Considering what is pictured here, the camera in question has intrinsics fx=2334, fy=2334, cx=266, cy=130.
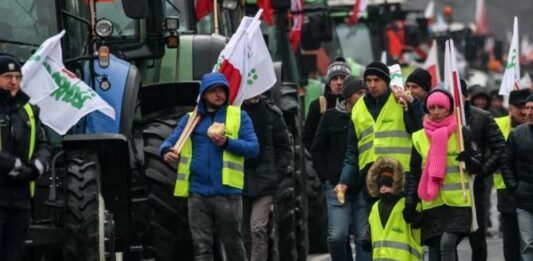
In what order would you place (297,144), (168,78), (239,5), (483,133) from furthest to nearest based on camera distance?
(239,5), (297,144), (168,78), (483,133)

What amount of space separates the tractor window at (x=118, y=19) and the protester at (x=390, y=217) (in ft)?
9.59

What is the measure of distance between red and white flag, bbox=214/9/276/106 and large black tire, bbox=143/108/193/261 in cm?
87

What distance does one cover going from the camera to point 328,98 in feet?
64.6

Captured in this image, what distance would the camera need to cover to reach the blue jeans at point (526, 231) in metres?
18.7

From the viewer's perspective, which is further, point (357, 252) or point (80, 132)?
point (357, 252)

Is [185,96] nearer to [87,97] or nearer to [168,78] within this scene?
[168,78]

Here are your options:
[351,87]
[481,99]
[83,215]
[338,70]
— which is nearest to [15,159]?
[83,215]

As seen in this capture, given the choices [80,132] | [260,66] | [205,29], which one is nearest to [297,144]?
[205,29]

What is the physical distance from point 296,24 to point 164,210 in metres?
10.8

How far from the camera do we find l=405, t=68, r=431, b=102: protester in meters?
18.1

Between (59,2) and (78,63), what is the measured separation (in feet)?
1.96

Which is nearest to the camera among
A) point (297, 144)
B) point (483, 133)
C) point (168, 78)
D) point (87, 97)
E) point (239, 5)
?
point (87, 97)

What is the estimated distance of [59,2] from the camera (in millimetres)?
16719

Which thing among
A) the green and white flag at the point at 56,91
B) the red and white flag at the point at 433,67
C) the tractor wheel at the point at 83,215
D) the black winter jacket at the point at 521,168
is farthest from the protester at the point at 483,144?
the red and white flag at the point at 433,67
